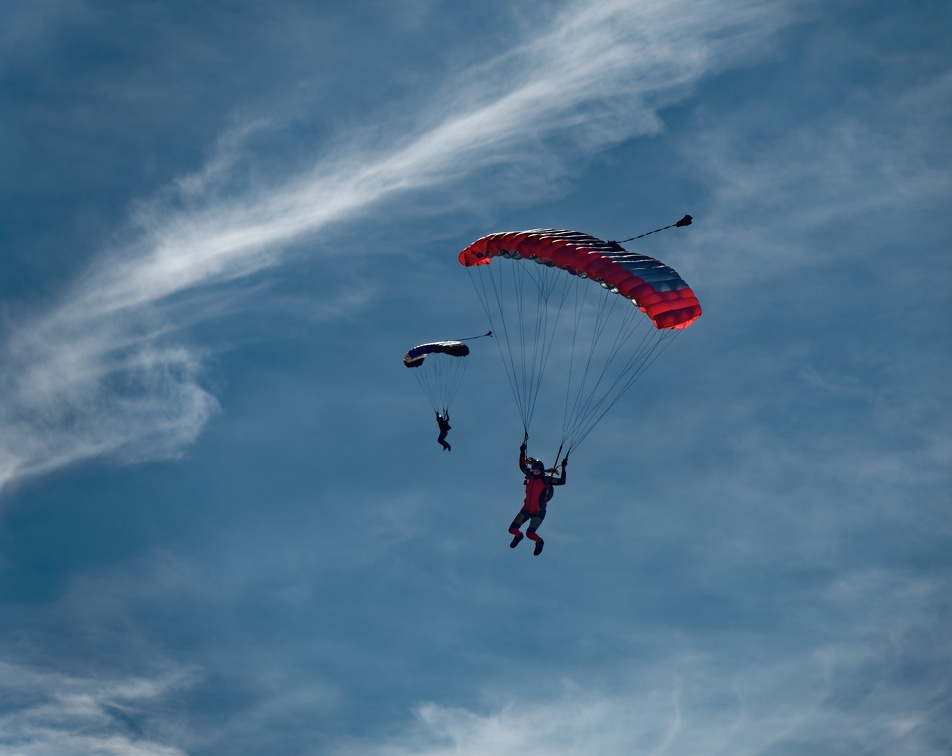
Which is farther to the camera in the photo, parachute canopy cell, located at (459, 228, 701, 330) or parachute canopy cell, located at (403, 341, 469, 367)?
parachute canopy cell, located at (403, 341, 469, 367)

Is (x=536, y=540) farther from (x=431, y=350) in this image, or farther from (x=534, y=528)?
(x=431, y=350)

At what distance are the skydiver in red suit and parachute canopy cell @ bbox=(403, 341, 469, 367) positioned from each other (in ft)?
16.5

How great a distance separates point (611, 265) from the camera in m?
53.0

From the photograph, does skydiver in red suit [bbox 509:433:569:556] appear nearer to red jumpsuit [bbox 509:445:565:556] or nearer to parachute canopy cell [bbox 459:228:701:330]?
red jumpsuit [bbox 509:445:565:556]

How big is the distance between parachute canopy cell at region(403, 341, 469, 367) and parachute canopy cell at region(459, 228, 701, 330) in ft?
10.6

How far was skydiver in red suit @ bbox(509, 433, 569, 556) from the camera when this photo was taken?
5428 centimetres

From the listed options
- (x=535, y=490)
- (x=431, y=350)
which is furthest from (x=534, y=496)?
(x=431, y=350)

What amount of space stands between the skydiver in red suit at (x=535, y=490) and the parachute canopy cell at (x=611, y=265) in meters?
5.52

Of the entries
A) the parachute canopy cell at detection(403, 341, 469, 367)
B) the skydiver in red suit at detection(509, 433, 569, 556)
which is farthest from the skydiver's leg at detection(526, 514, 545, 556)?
the parachute canopy cell at detection(403, 341, 469, 367)

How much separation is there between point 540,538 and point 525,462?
253 cm

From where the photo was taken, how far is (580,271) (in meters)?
53.6

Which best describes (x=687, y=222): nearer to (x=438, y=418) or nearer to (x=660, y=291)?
(x=660, y=291)

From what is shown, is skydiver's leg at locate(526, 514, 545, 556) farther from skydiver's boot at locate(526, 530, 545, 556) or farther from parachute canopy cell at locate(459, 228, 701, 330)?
parachute canopy cell at locate(459, 228, 701, 330)

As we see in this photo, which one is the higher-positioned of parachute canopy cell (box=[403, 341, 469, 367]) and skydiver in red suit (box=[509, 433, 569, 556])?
parachute canopy cell (box=[403, 341, 469, 367])
